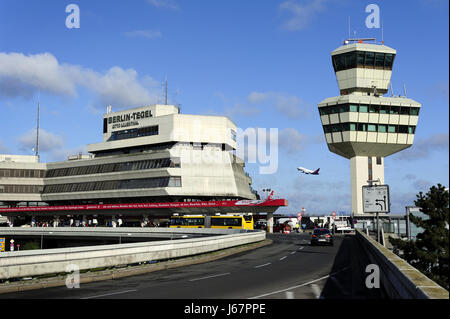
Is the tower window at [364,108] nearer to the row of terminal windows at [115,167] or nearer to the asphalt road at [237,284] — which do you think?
the row of terminal windows at [115,167]

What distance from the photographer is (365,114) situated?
9788cm

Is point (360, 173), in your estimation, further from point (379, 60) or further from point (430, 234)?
point (430, 234)

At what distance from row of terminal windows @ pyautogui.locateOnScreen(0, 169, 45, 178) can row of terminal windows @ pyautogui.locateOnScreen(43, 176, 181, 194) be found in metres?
3.72

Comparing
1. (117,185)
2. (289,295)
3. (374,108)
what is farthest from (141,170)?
(289,295)

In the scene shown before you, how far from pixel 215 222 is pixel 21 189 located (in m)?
62.2

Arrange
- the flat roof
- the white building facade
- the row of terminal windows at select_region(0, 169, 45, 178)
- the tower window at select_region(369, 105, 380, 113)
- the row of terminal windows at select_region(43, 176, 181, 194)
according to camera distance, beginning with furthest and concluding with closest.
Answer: the row of terminal windows at select_region(0, 169, 45, 178) < the tower window at select_region(369, 105, 380, 113) < the white building facade < the row of terminal windows at select_region(43, 176, 181, 194) < the flat roof

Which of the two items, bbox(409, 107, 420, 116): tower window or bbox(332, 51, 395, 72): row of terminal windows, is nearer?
bbox(409, 107, 420, 116): tower window

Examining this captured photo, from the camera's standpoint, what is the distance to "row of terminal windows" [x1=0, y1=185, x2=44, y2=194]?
342 feet

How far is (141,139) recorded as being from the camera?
9806cm

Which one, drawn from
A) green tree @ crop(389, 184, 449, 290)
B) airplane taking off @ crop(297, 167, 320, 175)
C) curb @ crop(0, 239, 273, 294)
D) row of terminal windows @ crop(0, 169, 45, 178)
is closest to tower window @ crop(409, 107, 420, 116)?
airplane taking off @ crop(297, 167, 320, 175)

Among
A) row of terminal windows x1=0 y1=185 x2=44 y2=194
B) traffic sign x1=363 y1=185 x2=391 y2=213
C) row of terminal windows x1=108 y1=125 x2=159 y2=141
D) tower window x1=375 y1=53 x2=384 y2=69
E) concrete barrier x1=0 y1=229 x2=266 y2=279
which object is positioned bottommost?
concrete barrier x1=0 y1=229 x2=266 y2=279

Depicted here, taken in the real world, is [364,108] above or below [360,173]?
above

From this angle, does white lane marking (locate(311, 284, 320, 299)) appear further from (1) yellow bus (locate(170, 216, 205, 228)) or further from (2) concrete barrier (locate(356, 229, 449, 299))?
(1) yellow bus (locate(170, 216, 205, 228))
